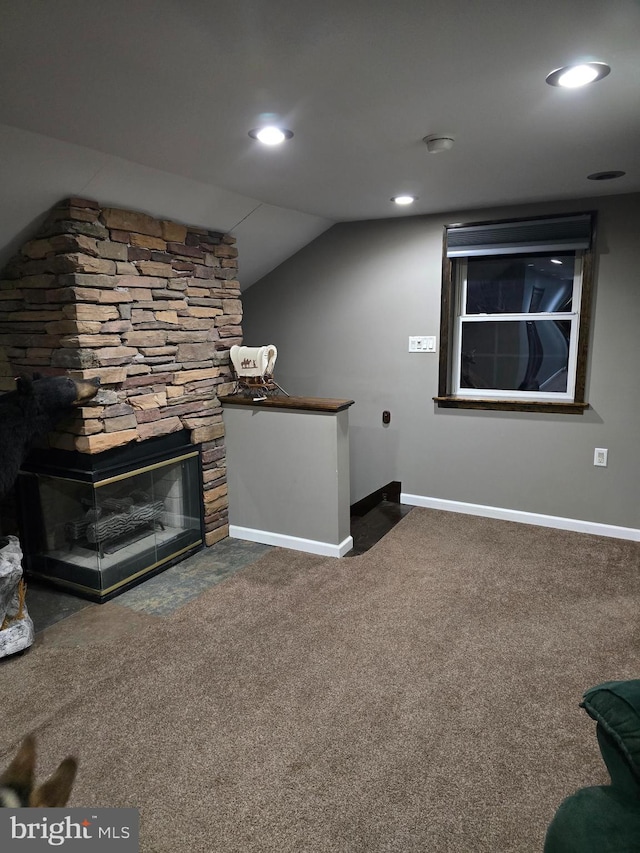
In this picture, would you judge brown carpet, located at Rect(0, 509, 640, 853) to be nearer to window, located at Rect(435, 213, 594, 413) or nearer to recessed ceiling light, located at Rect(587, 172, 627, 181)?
window, located at Rect(435, 213, 594, 413)

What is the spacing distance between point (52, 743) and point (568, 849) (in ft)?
5.56

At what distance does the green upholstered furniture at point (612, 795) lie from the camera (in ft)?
2.81

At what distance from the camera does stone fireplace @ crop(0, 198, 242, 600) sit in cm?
266

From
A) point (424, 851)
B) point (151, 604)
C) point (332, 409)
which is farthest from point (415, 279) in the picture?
point (424, 851)

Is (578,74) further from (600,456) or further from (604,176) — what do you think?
(600,456)

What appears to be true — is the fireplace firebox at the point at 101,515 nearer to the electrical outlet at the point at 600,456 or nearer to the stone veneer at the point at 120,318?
the stone veneer at the point at 120,318

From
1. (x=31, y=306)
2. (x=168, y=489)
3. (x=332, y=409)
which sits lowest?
(x=168, y=489)

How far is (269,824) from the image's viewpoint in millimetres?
1608

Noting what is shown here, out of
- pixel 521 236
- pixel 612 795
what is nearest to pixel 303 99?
pixel 612 795

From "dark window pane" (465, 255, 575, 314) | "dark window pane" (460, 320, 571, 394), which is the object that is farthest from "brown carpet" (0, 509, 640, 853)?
"dark window pane" (465, 255, 575, 314)

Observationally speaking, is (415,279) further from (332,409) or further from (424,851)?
(424,851)

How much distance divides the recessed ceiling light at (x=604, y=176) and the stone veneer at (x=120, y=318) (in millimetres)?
2099

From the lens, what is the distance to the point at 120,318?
283 centimetres

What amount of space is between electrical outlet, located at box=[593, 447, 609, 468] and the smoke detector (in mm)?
2206
